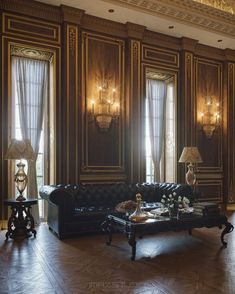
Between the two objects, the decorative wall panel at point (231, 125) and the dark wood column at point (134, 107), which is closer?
the dark wood column at point (134, 107)

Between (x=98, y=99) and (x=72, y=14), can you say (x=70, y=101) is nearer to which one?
(x=98, y=99)

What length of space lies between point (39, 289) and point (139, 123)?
13.4ft

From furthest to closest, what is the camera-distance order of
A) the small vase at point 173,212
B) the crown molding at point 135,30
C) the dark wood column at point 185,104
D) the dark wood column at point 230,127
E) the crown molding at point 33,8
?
1. the dark wood column at point 230,127
2. the dark wood column at point 185,104
3. the crown molding at point 135,30
4. the crown molding at point 33,8
5. the small vase at point 173,212

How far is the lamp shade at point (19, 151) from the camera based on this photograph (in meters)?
4.46

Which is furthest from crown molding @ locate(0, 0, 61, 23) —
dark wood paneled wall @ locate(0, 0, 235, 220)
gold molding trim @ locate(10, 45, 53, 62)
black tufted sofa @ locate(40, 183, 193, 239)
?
black tufted sofa @ locate(40, 183, 193, 239)

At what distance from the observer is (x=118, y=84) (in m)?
6.12

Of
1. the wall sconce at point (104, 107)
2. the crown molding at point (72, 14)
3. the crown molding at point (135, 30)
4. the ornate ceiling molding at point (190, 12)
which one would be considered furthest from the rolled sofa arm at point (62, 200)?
the crown molding at point (135, 30)

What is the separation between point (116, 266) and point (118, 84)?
3.74m

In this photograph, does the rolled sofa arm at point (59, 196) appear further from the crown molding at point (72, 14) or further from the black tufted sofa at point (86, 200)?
the crown molding at point (72, 14)

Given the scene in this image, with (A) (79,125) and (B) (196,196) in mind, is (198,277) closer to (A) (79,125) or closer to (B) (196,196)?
(B) (196,196)

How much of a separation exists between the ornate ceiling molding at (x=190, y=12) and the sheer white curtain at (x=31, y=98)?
1728 mm

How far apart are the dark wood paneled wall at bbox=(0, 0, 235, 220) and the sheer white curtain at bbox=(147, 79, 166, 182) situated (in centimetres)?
36

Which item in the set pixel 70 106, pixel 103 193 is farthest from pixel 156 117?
pixel 103 193

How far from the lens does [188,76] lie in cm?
688
